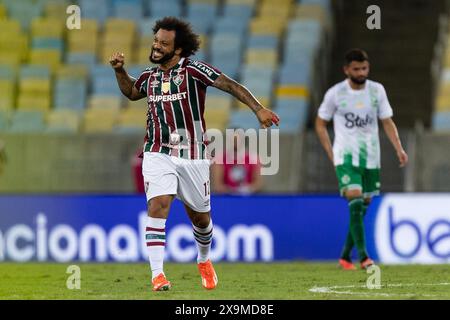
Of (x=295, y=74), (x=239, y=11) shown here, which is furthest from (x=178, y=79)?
(x=239, y=11)

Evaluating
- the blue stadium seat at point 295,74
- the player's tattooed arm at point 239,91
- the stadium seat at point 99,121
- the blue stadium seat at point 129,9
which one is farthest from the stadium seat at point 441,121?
the player's tattooed arm at point 239,91

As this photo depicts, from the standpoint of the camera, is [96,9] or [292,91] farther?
[96,9]

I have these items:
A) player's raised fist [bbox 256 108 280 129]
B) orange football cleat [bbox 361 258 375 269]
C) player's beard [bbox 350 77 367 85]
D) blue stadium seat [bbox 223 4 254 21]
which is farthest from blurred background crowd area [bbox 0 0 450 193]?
player's raised fist [bbox 256 108 280 129]

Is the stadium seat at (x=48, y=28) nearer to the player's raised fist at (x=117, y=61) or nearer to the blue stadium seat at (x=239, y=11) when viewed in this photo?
the blue stadium seat at (x=239, y=11)

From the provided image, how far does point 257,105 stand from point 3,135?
888 cm

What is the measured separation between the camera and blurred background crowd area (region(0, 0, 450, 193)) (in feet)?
60.7

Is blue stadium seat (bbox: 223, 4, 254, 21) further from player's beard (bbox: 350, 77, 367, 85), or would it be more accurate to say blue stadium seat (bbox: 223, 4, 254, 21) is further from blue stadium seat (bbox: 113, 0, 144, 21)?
player's beard (bbox: 350, 77, 367, 85)

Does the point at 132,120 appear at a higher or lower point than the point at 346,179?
higher

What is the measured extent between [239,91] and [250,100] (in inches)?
Result: 5.6

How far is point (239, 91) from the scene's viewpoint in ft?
36.1

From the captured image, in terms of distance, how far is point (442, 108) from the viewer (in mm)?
19766

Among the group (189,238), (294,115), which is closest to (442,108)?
(294,115)

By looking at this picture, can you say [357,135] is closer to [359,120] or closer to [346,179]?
[359,120]

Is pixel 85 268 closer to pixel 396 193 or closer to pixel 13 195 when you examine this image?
pixel 13 195
